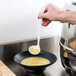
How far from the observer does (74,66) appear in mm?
768

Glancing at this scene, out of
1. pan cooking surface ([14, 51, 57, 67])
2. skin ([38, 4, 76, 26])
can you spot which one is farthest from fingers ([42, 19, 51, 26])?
pan cooking surface ([14, 51, 57, 67])

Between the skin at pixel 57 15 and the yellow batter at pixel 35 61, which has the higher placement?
the skin at pixel 57 15

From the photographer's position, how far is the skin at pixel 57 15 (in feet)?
2.34

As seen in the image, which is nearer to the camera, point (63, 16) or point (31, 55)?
point (63, 16)

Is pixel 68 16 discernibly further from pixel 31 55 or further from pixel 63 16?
pixel 31 55

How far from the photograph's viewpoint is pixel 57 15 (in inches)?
29.5

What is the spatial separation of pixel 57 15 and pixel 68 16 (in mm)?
47

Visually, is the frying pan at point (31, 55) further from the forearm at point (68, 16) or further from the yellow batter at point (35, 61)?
the forearm at point (68, 16)

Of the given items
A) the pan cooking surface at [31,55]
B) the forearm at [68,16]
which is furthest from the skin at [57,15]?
the pan cooking surface at [31,55]

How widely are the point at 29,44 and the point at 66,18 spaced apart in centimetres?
29

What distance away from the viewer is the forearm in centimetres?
71

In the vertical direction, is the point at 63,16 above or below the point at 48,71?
above

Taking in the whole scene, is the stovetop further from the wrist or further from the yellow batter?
the wrist

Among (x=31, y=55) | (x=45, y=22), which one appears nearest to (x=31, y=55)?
(x=31, y=55)
